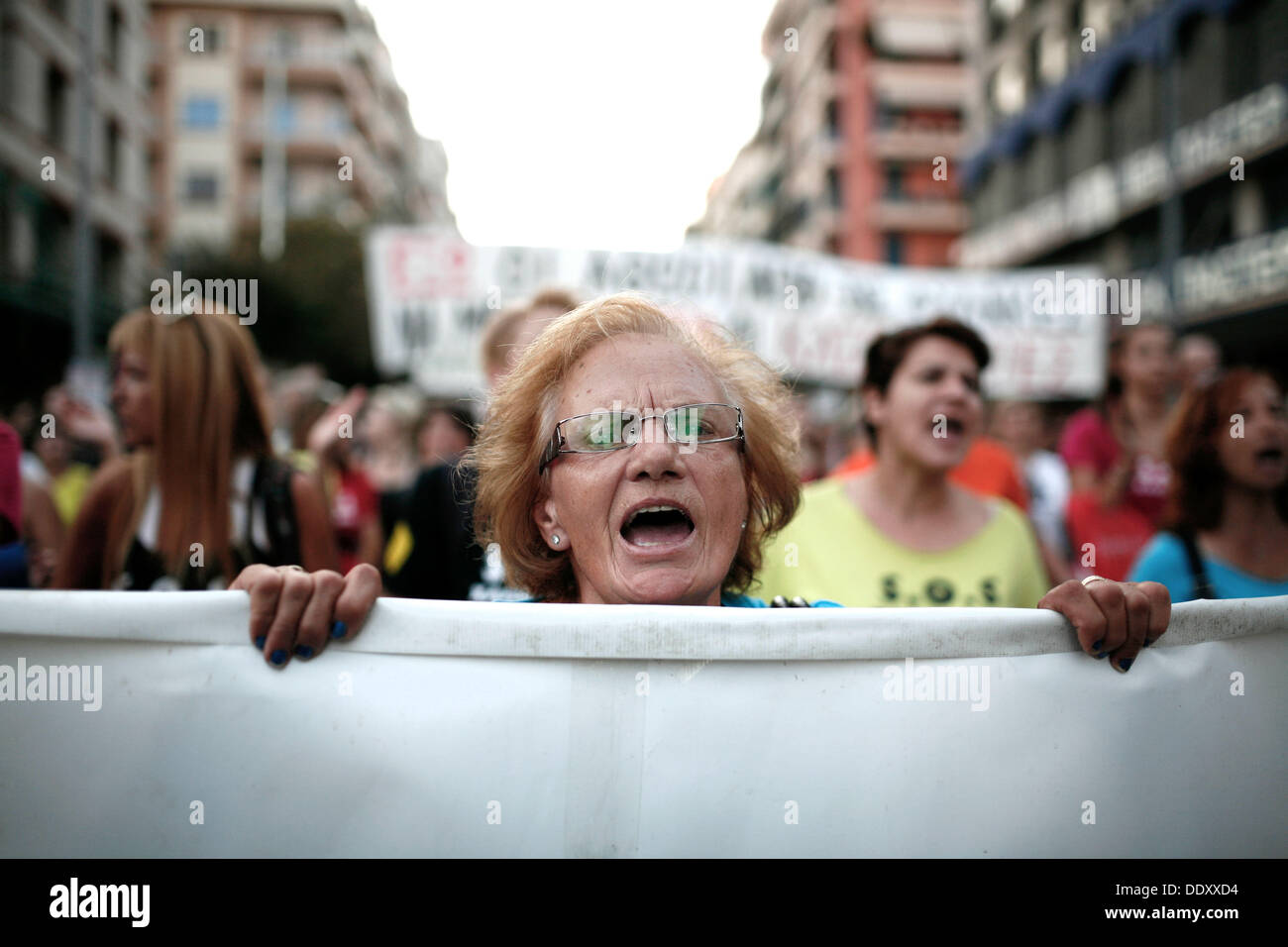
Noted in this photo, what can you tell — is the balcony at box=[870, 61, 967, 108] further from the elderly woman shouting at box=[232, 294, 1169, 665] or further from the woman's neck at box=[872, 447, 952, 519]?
the elderly woman shouting at box=[232, 294, 1169, 665]

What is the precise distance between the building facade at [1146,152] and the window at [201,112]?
93.5 feet

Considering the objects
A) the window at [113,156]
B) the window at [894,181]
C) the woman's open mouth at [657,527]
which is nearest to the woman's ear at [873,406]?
the woman's open mouth at [657,527]

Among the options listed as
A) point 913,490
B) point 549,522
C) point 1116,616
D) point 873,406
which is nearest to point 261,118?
point 873,406

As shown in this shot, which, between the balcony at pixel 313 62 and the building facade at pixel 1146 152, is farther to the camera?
the balcony at pixel 313 62

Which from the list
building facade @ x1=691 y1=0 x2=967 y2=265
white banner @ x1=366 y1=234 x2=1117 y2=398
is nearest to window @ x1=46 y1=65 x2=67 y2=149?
white banner @ x1=366 y1=234 x2=1117 y2=398

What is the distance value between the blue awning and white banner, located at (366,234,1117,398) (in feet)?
32.1

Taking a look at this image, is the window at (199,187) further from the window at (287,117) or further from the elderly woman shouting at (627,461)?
the elderly woman shouting at (627,461)

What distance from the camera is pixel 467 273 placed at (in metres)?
8.53

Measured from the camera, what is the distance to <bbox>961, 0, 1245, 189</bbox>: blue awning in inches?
717

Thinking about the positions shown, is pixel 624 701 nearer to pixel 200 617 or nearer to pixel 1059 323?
pixel 200 617

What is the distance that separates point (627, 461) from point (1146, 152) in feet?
74.7

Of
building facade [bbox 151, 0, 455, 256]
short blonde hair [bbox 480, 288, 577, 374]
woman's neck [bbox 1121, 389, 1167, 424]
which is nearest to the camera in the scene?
short blonde hair [bbox 480, 288, 577, 374]

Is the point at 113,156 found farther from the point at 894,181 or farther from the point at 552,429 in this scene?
the point at 894,181

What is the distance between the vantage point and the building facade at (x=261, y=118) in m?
34.7
